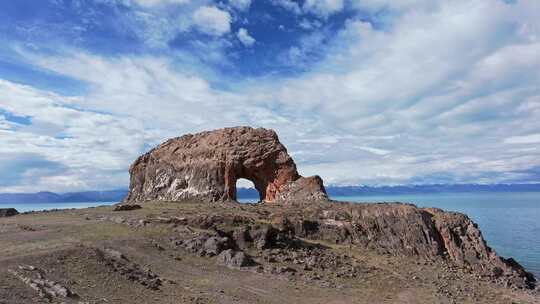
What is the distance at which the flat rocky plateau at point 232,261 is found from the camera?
22.7 metres

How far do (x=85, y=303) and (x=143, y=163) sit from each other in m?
43.0

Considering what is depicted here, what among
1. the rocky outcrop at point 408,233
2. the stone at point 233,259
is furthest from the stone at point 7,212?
the rocky outcrop at point 408,233

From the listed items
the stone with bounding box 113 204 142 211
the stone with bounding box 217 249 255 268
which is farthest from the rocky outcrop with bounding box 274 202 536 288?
the stone with bounding box 113 204 142 211

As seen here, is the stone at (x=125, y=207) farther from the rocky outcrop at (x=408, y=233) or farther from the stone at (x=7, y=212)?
the rocky outcrop at (x=408, y=233)

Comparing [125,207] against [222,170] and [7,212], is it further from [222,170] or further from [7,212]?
[222,170]

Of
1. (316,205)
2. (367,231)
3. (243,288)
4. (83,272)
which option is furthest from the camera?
(316,205)

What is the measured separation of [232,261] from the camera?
30531mm

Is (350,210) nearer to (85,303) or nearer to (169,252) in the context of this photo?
(169,252)

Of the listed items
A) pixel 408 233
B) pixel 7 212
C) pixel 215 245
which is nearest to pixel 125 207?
pixel 7 212

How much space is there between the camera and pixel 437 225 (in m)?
42.9

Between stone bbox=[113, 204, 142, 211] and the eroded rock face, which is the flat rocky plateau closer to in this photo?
stone bbox=[113, 204, 142, 211]

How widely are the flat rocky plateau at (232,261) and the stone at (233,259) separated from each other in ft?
0.24

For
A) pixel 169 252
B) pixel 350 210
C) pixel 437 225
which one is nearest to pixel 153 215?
pixel 169 252

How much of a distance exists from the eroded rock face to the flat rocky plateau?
27.4 ft
